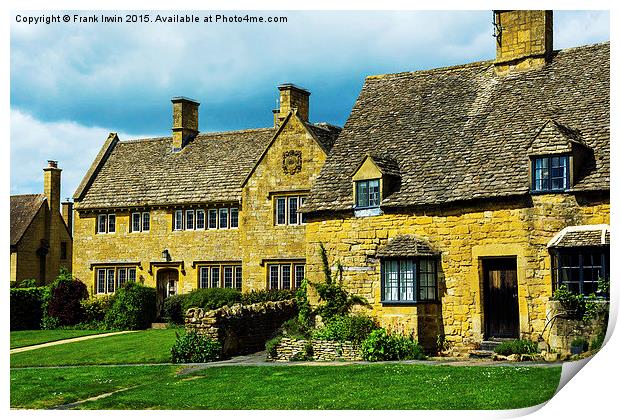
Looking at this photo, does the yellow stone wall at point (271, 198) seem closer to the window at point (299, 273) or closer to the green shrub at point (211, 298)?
the window at point (299, 273)

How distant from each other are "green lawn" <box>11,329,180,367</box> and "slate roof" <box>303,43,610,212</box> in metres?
6.62

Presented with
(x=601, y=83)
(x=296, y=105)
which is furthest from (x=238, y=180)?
(x=601, y=83)

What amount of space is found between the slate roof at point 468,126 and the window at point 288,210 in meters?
6.90

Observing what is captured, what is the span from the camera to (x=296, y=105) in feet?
124

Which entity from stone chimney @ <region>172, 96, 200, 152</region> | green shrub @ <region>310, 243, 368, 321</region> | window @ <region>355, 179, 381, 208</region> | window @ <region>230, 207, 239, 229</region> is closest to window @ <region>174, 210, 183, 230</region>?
window @ <region>230, 207, 239, 229</region>

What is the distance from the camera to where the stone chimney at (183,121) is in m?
42.1

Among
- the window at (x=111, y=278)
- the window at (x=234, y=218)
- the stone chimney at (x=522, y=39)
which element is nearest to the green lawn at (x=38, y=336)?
the window at (x=111, y=278)

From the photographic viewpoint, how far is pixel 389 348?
23.8 m

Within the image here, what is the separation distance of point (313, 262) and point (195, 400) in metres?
8.48

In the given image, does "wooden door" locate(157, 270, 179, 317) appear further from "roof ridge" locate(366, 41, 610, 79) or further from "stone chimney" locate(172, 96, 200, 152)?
"roof ridge" locate(366, 41, 610, 79)

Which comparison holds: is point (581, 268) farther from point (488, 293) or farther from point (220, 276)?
point (220, 276)

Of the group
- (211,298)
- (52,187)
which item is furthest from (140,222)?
(52,187)

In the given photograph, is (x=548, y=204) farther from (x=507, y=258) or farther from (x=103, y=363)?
(x=103, y=363)
